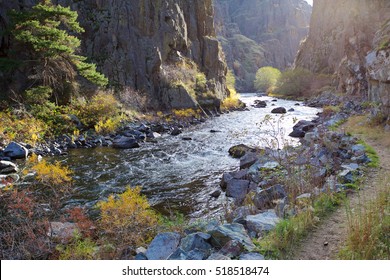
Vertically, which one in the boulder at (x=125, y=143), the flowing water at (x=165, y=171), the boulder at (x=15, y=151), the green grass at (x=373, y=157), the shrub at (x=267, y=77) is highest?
the shrub at (x=267, y=77)

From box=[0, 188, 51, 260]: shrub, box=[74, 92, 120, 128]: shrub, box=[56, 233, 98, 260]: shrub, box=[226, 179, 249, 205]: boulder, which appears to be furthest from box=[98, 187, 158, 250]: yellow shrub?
box=[74, 92, 120, 128]: shrub

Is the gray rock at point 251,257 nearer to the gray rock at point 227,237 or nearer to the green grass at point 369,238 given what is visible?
the gray rock at point 227,237

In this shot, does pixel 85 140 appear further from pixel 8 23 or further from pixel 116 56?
pixel 116 56

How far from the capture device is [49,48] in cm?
2186

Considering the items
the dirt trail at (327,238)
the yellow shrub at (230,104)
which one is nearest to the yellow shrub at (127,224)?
the dirt trail at (327,238)

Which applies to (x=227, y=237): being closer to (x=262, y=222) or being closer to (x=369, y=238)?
(x=262, y=222)

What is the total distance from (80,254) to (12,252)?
5.45 ft

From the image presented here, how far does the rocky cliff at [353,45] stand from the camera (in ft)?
57.8

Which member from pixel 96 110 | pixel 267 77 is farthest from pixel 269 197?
pixel 267 77

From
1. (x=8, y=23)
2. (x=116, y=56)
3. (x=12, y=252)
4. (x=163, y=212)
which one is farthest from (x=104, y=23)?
(x=12, y=252)

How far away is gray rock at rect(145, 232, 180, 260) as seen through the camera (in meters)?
5.63

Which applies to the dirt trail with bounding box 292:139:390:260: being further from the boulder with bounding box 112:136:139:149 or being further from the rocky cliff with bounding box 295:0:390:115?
the boulder with bounding box 112:136:139:149

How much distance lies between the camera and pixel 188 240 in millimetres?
5664

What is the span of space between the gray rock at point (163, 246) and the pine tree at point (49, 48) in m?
19.4
